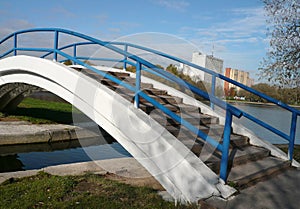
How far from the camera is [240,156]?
4270 millimetres

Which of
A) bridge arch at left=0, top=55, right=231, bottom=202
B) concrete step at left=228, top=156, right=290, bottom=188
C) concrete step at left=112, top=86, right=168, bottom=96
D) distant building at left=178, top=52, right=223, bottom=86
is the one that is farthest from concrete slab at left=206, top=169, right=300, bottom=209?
concrete step at left=112, top=86, right=168, bottom=96

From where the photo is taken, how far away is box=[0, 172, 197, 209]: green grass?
341 cm

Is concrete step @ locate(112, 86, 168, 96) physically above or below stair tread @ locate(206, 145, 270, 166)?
above

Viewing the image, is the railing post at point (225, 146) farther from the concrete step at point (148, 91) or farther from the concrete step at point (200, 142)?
the concrete step at point (148, 91)

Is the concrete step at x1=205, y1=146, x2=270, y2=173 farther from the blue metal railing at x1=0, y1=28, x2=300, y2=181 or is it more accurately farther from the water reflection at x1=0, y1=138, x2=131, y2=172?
the water reflection at x1=0, y1=138, x2=131, y2=172

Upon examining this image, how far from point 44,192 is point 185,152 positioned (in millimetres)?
2048

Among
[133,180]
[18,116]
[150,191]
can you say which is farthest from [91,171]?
[18,116]

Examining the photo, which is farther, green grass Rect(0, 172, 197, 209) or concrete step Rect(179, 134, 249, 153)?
concrete step Rect(179, 134, 249, 153)

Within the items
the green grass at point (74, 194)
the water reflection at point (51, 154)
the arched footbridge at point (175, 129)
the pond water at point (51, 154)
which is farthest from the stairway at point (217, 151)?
the water reflection at point (51, 154)

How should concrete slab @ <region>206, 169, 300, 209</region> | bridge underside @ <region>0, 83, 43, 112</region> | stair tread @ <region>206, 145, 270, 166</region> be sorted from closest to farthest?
concrete slab @ <region>206, 169, 300, 209</region> < stair tread @ <region>206, 145, 270, 166</region> < bridge underside @ <region>0, 83, 43, 112</region>

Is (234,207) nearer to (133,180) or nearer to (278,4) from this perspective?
(133,180)

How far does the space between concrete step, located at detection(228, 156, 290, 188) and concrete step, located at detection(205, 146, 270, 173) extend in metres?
0.08

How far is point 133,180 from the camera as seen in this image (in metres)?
4.86

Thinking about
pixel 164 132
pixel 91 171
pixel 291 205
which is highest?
pixel 164 132
